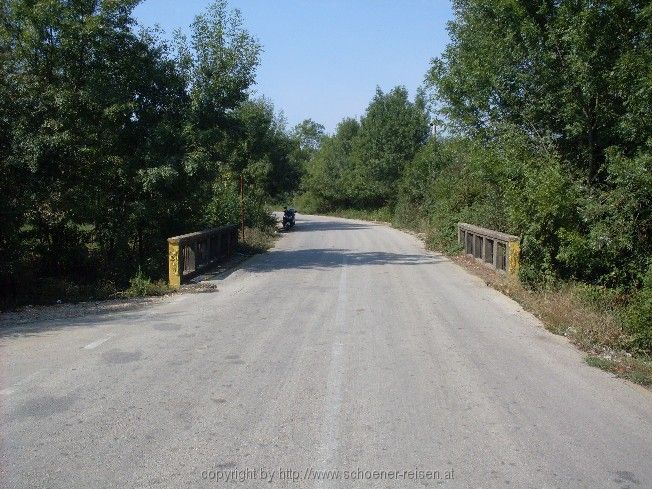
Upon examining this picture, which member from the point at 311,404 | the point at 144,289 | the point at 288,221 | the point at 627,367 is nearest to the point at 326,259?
the point at 144,289

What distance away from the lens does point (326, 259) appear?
20.4m

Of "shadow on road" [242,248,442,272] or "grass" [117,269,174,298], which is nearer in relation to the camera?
"grass" [117,269,174,298]

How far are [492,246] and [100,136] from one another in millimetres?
10647

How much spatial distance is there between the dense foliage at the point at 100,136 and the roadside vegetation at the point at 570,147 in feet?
23.1

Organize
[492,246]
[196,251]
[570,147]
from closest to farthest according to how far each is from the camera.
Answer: [570,147], [196,251], [492,246]

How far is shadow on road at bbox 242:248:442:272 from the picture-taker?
18.7 m

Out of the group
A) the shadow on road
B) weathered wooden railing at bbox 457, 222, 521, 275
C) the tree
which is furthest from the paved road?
the tree

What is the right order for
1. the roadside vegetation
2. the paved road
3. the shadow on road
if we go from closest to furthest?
the paved road < the roadside vegetation < the shadow on road

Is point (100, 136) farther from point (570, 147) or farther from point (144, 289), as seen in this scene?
point (570, 147)

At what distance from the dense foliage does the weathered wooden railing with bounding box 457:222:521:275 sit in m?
7.83

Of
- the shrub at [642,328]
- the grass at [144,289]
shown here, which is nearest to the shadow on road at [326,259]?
the grass at [144,289]

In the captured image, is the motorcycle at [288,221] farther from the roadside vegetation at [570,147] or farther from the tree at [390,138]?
the roadside vegetation at [570,147]

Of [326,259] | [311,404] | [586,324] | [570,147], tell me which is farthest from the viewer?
[326,259]

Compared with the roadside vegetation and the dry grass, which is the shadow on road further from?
the dry grass
